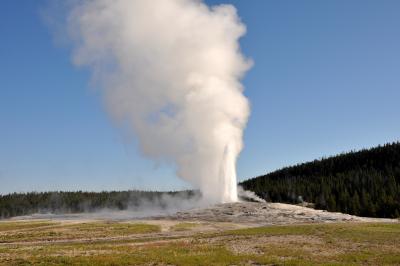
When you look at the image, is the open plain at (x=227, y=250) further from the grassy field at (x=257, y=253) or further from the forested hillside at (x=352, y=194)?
the forested hillside at (x=352, y=194)

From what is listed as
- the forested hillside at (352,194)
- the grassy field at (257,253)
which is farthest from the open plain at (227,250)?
the forested hillside at (352,194)

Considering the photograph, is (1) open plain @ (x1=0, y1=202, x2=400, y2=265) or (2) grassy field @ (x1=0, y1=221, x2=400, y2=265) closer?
(2) grassy field @ (x1=0, y1=221, x2=400, y2=265)

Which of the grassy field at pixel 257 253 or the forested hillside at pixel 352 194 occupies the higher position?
the forested hillside at pixel 352 194

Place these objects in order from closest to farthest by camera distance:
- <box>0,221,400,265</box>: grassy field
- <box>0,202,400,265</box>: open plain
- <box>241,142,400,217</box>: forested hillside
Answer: <box>0,221,400,265</box>: grassy field < <box>0,202,400,265</box>: open plain < <box>241,142,400,217</box>: forested hillside

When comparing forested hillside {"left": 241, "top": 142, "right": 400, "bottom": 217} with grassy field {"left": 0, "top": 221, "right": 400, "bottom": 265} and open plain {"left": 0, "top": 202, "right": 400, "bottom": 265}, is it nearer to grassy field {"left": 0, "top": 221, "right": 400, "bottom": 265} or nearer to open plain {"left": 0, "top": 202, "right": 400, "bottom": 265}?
open plain {"left": 0, "top": 202, "right": 400, "bottom": 265}

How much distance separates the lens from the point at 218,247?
1725 inches

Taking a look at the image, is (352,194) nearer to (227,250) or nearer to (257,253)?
(227,250)

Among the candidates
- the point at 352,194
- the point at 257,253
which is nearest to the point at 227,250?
the point at 257,253

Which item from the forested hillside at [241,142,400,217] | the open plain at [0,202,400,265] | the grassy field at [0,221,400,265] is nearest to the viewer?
the grassy field at [0,221,400,265]

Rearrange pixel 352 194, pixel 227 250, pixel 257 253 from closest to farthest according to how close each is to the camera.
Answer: pixel 257 253, pixel 227 250, pixel 352 194

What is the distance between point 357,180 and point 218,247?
14896 centimetres

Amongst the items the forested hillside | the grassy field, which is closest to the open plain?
the grassy field

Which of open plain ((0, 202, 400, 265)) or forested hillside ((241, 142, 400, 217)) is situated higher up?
forested hillside ((241, 142, 400, 217))

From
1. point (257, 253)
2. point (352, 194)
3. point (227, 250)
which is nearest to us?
point (257, 253)
